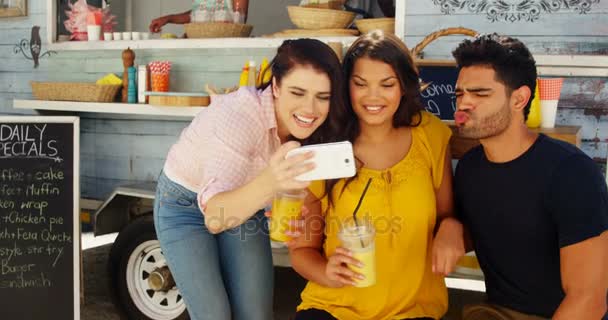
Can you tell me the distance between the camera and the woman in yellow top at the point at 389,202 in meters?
2.22

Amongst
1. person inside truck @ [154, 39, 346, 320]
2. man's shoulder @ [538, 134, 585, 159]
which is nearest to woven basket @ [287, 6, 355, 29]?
person inside truck @ [154, 39, 346, 320]

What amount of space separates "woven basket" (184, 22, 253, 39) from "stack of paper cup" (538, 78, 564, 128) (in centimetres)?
243

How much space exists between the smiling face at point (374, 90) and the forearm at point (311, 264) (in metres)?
0.52

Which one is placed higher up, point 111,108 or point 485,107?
point 485,107

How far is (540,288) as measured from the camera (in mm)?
2146

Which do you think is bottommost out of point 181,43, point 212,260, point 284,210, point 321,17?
point 212,260

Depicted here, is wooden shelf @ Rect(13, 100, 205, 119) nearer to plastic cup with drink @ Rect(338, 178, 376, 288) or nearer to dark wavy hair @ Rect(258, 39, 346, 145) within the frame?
dark wavy hair @ Rect(258, 39, 346, 145)

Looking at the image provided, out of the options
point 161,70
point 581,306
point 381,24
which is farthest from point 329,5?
point 581,306

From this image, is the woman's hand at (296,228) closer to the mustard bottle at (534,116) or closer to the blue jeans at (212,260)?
the blue jeans at (212,260)

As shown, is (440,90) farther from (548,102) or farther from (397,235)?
(397,235)

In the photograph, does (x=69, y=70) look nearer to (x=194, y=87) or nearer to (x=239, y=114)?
(x=194, y=87)

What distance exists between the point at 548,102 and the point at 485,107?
674 millimetres

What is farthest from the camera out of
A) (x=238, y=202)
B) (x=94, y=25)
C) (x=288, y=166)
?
(x=94, y=25)

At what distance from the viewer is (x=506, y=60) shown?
7.10 ft
